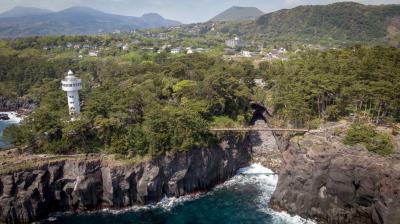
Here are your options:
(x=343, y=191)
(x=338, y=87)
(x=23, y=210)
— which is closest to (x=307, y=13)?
(x=338, y=87)

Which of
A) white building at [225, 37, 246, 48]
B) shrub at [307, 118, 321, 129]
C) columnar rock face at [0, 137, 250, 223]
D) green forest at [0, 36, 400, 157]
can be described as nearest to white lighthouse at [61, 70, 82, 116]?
green forest at [0, 36, 400, 157]

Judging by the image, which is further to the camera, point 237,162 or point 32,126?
point 237,162

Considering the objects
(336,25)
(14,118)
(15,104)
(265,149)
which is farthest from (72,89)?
(336,25)

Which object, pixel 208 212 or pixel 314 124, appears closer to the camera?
pixel 208 212

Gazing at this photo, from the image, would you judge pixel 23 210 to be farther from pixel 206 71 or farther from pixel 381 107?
pixel 381 107

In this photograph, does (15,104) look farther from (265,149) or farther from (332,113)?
(332,113)

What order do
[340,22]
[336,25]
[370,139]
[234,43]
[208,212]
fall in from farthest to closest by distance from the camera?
[340,22], [336,25], [234,43], [208,212], [370,139]

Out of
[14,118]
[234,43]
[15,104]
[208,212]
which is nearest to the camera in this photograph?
[208,212]
